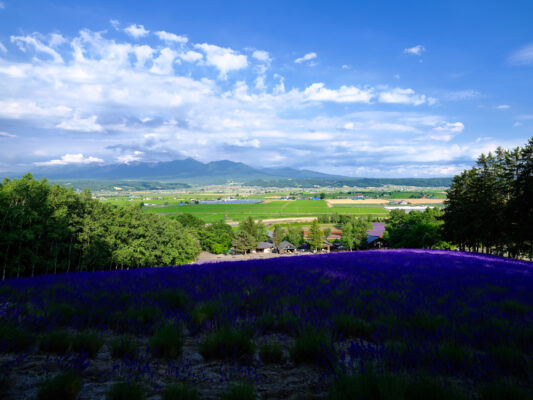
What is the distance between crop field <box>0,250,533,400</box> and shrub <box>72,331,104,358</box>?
1 centimetres

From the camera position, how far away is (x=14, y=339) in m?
3.00

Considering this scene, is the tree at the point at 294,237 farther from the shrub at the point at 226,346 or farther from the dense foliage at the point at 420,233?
the shrub at the point at 226,346

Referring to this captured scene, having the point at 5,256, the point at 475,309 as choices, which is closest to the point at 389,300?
the point at 475,309

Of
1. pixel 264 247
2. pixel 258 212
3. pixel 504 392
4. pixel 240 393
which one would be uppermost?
pixel 504 392

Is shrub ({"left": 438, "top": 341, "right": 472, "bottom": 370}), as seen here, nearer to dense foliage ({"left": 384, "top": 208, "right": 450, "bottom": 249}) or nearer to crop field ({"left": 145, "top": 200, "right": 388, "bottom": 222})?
dense foliage ({"left": 384, "top": 208, "right": 450, "bottom": 249})

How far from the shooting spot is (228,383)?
8.01 feet

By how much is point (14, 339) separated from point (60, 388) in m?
1.36

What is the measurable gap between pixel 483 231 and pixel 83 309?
37.8 metres

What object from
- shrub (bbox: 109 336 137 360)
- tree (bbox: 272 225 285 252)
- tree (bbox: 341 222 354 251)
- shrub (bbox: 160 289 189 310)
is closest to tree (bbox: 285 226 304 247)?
tree (bbox: 272 225 285 252)

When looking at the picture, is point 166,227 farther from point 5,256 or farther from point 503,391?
point 503,391

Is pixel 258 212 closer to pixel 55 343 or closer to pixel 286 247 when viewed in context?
pixel 286 247

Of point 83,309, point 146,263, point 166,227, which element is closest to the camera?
point 83,309

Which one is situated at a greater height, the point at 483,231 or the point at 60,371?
the point at 60,371

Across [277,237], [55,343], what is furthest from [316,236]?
[55,343]
